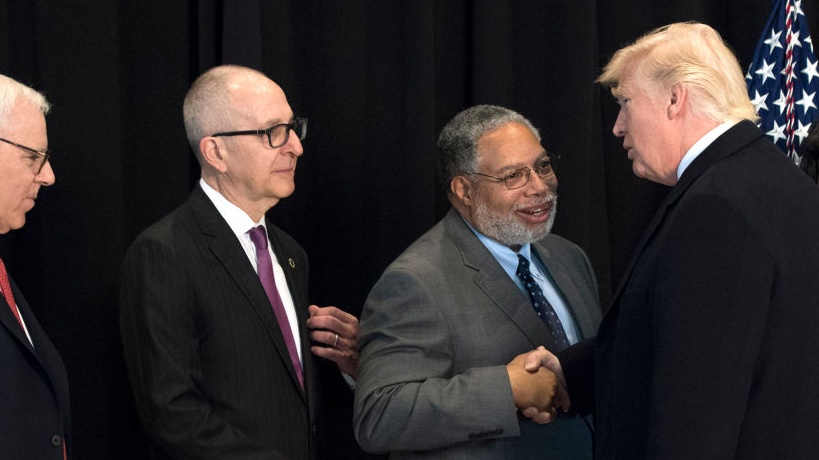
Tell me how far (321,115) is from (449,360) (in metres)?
1.22

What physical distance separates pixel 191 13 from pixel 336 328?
1131mm

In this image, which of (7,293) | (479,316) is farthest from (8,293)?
(479,316)

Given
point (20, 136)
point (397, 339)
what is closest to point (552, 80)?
point (397, 339)

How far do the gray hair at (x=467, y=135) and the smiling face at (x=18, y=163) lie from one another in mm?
1131

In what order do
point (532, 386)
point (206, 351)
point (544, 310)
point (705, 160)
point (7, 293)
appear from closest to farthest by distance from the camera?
point (705, 160), point (7, 293), point (532, 386), point (206, 351), point (544, 310)

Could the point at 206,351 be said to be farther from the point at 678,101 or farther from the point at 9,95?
the point at 678,101

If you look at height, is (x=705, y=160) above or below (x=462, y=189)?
above

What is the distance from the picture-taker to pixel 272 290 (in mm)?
2842

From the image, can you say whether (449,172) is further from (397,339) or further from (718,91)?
(718,91)

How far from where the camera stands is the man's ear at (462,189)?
289 centimetres

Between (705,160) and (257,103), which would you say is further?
(257,103)

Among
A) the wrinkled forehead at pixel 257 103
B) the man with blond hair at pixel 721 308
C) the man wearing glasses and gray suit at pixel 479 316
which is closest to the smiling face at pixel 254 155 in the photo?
the wrinkled forehead at pixel 257 103

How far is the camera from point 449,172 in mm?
2961

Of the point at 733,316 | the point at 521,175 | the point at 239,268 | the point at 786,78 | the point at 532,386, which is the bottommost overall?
the point at 532,386
